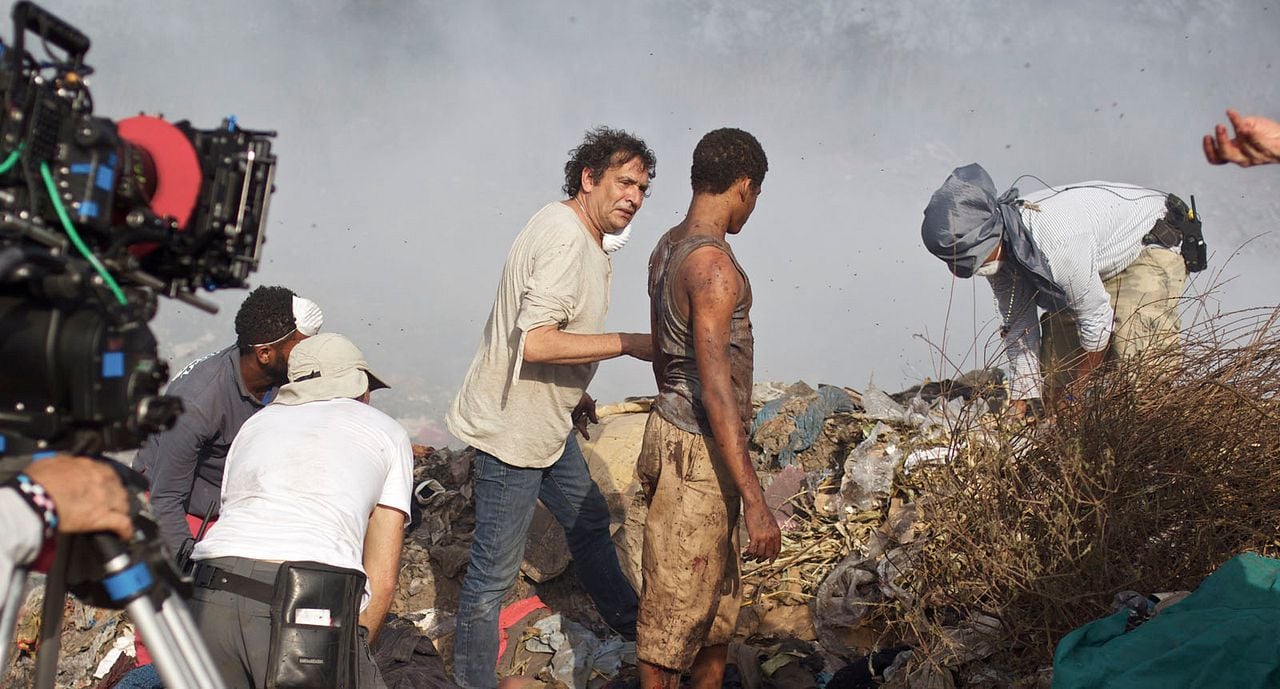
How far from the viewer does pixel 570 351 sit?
4039mm

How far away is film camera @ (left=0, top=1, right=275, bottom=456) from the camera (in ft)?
5.63

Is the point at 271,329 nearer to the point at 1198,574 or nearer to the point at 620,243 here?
the point at 620,243

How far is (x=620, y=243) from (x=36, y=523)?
3.37m

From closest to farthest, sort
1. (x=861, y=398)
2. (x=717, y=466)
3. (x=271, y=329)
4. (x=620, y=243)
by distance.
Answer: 1. (x=717, y=466)
2. (x=271, y=329)
3. (x=620, y=243)
4. (x=861, y=398)

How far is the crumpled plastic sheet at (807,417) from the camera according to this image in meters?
6.07

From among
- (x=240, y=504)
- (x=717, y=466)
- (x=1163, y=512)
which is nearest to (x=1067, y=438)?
(x=1163, y=512)

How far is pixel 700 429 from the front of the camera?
140 inches

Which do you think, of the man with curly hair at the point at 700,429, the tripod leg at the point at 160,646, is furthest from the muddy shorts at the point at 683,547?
the tripod leg at the point at 160,646

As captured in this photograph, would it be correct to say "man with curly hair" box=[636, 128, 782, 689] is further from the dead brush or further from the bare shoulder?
the dead brush

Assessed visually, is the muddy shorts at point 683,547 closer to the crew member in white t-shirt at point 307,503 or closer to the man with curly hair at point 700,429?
the man with curly hair at point 700,429

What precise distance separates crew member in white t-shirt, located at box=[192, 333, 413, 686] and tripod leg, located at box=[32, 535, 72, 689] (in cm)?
94

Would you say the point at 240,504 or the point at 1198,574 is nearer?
the point at 240,504

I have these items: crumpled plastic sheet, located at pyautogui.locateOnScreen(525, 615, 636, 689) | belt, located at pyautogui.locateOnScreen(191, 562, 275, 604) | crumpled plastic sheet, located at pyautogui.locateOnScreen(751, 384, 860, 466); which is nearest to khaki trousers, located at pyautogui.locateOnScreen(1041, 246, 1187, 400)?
crumpled plastic sheet, located at pyautogui.locateOnScreen(751, 384, 860, 466)

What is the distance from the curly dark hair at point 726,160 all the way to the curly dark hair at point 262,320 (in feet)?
6.05
